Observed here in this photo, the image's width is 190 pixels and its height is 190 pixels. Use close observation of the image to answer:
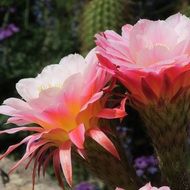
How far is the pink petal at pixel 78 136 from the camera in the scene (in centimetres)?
107

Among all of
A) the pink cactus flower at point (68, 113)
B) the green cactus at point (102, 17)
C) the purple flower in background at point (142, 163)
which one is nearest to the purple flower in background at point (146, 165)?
the purple flower in background at point (142, 163)

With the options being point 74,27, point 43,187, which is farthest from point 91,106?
point 74,27

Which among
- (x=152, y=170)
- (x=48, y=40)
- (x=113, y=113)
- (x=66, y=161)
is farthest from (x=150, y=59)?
(x=48, y=40)

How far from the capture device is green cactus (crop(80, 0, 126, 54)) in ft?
8.21

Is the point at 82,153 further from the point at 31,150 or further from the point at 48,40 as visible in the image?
the point at 48,40

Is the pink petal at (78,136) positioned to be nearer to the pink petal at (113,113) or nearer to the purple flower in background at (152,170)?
the pink petal at (113,113)

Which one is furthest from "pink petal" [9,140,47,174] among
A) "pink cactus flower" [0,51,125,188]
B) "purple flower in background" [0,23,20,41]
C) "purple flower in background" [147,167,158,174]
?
"purple flower in background" [0,23,20,41]

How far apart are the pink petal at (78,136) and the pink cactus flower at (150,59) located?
98 mm

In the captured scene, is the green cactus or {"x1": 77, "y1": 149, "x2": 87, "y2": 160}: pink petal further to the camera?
the green cactus

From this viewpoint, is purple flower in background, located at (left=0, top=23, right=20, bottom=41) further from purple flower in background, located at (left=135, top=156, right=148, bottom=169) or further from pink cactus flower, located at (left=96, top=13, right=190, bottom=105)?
pink cactus flower, located at (left=96, top=13, right=190, bottom=105)

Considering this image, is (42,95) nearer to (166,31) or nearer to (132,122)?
(166,31)

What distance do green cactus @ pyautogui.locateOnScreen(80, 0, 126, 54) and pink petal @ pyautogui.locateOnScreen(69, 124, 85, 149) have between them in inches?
55.6

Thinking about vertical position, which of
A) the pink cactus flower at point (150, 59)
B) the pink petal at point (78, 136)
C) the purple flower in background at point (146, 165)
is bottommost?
the purple flower in background at point (146, 165)

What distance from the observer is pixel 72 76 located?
3.63 ft
